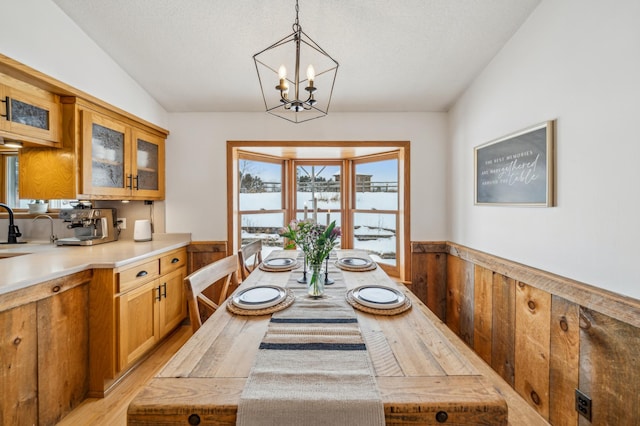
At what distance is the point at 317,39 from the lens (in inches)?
76.2

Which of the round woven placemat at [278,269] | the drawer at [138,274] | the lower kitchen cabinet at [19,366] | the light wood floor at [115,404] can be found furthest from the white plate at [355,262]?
the lower kitchen cabinet at [19,366]

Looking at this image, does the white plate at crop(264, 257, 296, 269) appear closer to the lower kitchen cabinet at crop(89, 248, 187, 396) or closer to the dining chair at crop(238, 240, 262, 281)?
the dining chair at crop(238, 240, 262, 281)

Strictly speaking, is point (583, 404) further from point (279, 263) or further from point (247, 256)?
point (247, 256)

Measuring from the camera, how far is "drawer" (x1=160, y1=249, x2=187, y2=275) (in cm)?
236

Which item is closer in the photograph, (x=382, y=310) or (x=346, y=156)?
(x=382, y=310)

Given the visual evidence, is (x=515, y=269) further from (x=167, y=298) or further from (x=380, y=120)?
(x=167, y=298)

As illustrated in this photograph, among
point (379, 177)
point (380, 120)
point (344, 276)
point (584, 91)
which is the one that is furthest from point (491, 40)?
point (344, 276)

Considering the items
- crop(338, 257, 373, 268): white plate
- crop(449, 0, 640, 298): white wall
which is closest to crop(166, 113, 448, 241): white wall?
crop(449, 0, 640, 298): white wall

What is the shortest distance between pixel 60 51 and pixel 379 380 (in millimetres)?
2572

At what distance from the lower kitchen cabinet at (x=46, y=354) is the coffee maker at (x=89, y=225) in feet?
2.44

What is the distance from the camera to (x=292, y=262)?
80.2 inches

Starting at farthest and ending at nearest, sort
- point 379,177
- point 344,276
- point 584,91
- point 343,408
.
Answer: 1. point 379,177
2. point 344,276
3. point 584,91
4. point 343,408

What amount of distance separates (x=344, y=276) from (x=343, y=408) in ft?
3.63

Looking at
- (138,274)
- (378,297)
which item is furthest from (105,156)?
(378,297)
